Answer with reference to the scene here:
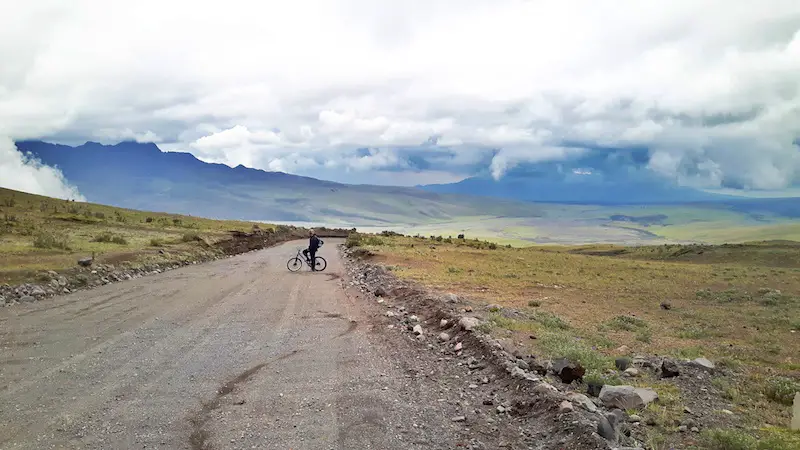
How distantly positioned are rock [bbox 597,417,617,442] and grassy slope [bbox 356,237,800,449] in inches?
29.1

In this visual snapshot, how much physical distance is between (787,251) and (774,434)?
70625 mm

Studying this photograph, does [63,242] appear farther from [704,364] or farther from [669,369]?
[704,364]

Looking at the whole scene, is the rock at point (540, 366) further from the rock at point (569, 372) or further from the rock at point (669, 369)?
the rock at point (669, 369)

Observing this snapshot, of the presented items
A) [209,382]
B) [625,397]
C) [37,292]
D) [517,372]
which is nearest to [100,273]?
[37,292]

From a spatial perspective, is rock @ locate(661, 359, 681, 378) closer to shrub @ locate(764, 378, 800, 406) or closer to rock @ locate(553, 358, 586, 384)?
shrub @ locate(764, 378, 800, 406)

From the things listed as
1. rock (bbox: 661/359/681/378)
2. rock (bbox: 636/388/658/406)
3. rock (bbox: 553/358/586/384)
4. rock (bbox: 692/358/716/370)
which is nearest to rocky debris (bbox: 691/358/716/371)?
rock (bbox: 692/358/716/370)

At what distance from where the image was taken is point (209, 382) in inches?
431

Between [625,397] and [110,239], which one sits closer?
Answer: [625,397]

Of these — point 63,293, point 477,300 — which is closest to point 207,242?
point 63,293

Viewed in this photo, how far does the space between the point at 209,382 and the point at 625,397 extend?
7.45 metres

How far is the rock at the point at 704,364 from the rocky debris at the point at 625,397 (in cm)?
Result: 298

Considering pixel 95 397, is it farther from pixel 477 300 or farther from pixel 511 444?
pixel 477 300

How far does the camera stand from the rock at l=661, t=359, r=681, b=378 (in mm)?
11609

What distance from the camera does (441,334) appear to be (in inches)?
623
